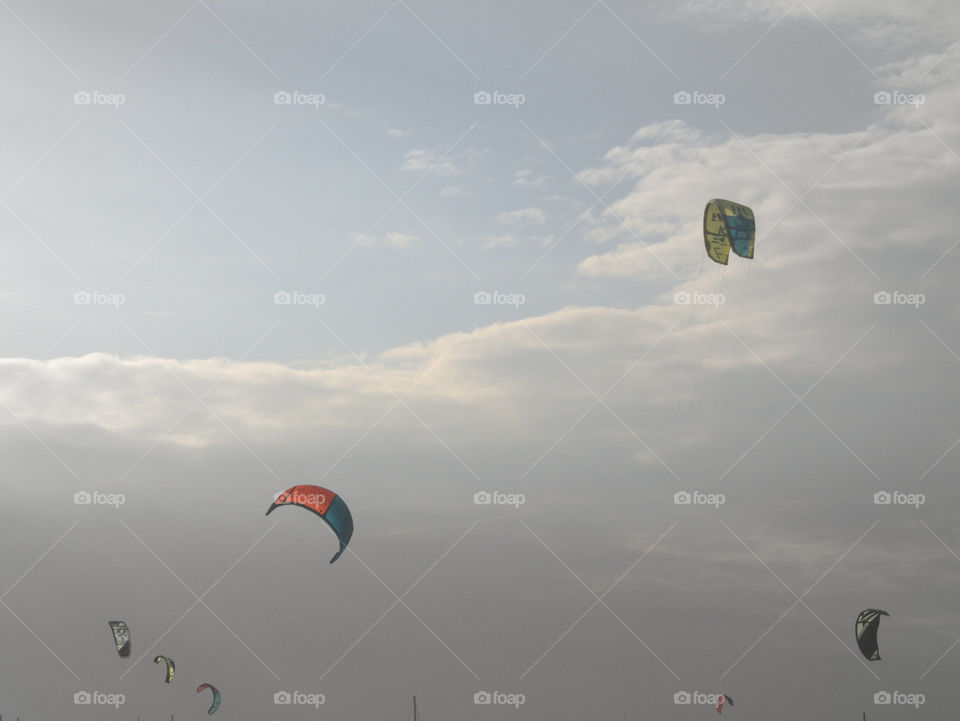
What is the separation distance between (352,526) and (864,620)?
78.2 ft

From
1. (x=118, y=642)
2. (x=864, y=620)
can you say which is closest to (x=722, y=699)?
(x=864, y=620)

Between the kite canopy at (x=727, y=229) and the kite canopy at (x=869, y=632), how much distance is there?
58.8ft

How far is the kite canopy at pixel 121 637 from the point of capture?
44559 millimetres

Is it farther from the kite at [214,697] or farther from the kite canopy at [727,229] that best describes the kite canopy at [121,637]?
the kite canopy at [727,229]

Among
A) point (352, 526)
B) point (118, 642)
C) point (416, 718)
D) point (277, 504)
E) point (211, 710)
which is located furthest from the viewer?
point (416, 718)

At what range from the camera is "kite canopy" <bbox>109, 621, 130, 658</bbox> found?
146ft

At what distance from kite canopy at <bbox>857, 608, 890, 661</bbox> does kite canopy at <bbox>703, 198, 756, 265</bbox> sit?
17930mm

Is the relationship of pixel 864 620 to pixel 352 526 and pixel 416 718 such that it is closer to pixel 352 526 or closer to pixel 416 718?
pixel 352 526

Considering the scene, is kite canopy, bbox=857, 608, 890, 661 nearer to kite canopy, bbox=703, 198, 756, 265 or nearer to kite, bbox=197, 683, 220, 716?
kite canopy, bbox=703, 198, 756, 265

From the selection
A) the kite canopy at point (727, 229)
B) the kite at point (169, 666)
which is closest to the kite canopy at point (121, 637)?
the kite at point (169, 666)

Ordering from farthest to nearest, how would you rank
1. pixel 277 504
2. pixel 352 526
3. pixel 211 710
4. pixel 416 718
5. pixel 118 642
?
pixel 416 718
pixel 211 710
pixel 118 642
pixel 352 526
pixel 277 504

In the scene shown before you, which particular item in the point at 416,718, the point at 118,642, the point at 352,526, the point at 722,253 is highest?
the point at 722,253

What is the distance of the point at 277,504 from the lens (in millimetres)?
36750

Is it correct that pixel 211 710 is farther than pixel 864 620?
Yes
